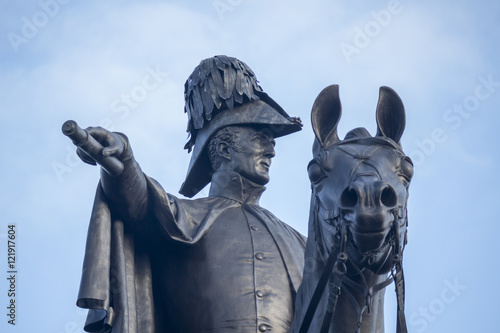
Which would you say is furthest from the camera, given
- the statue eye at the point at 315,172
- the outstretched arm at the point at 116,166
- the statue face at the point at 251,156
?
the statue face at the point at 251,156

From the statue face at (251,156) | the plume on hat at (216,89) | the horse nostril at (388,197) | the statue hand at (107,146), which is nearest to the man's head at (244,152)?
the statue face at (251,156)

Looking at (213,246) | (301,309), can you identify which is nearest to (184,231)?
(213,246)

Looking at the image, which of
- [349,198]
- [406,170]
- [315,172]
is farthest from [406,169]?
[349,198]

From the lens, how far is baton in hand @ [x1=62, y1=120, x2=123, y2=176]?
29.9 ft

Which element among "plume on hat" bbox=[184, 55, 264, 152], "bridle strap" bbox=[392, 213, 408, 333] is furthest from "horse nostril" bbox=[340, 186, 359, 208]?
"plume on hat" bbox=[184, 55, 264, 152]

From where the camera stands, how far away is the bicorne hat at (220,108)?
11.9 meters

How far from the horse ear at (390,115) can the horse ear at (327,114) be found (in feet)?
1.13

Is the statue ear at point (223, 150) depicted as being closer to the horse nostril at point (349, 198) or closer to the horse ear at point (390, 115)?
the horse ear at point (390, 115)

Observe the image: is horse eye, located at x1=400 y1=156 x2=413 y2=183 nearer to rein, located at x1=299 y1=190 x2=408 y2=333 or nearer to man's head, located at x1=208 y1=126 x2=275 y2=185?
rein, located at x1=299 y1=190 x2=408 y2=333

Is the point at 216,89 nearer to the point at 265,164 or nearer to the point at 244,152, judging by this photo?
the point at 244,152

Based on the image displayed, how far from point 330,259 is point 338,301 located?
1.25 feet

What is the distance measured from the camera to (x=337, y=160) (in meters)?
8.23

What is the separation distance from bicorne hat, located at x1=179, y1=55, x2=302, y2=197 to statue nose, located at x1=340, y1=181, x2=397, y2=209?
4.40m

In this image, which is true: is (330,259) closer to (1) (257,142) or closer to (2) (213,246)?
(2) (213,246)
